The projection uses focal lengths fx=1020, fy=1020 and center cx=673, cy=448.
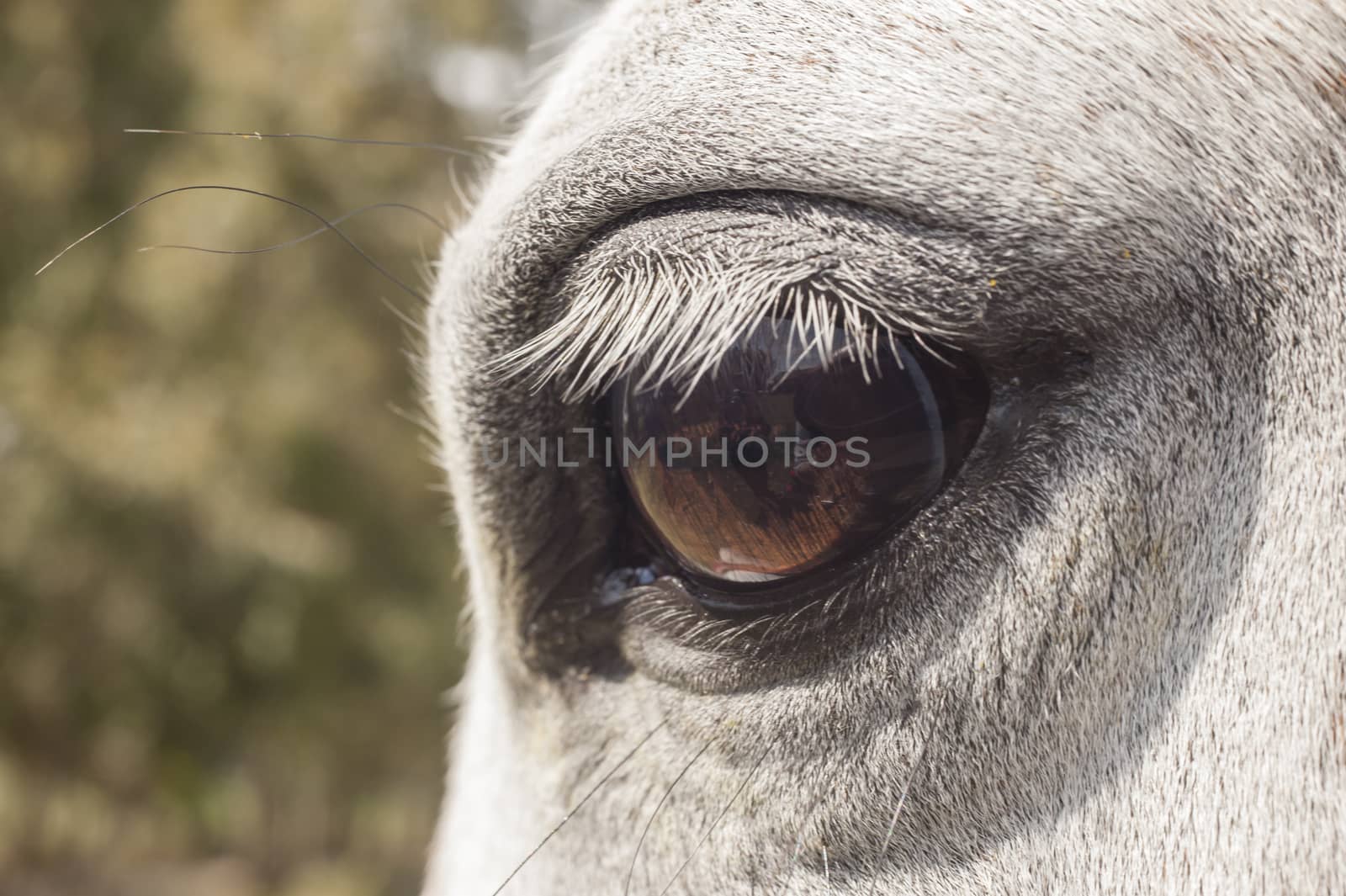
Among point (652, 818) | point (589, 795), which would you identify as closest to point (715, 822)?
point (652, 818)

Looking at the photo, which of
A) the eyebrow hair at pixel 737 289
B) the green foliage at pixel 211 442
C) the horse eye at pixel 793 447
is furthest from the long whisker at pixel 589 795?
the green foliage at pixel 211 442

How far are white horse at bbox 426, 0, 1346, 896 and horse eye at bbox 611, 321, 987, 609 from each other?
24mm

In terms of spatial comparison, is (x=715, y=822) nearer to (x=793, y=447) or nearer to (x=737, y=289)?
(x=793, y=447)

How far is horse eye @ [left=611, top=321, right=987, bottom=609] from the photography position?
111cm

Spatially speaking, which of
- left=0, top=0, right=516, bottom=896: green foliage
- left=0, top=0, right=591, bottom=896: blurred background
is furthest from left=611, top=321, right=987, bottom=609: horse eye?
left=0, top=0, right=591, bottom=896: blurred background

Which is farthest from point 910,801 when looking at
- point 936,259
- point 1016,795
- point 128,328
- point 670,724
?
point 128,328

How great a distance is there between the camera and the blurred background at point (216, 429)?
313 inches

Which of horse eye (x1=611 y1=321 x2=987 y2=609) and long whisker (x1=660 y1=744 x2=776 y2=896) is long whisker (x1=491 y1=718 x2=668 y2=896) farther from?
horse eye (x1=611 y1=321 x2=987 y2=609)

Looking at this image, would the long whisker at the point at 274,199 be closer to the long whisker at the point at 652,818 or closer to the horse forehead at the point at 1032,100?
the horse forehead at the point at 1032,100

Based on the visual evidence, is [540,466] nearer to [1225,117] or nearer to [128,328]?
[1225,117]

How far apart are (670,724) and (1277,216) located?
931mm

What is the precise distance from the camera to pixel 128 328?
854 centimetres

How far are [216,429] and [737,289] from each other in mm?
7891

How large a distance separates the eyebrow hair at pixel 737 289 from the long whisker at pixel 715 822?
0.47 meters
